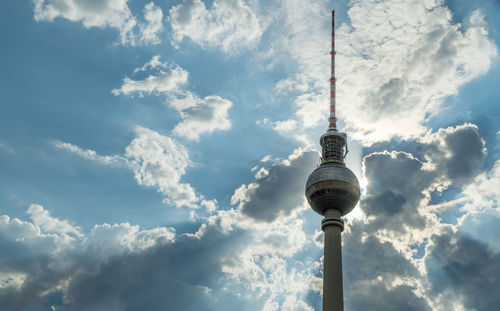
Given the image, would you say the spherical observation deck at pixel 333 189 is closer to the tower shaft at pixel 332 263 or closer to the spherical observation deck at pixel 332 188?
the spherical observation deck at pixel 332 188

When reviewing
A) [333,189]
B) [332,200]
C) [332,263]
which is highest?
[333,189]

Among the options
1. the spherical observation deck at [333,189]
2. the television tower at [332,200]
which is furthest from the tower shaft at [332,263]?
the spherical observation deck at [333,189]

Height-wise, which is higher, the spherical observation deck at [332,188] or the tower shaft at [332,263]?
the spherical observation deck at [332,188]

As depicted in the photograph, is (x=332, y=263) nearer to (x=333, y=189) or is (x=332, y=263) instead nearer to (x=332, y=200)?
(x=332, y=200)

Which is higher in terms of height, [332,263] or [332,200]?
[332,200]

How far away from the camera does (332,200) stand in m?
115

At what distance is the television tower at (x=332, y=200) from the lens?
104 meters

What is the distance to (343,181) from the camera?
115188 millimetres

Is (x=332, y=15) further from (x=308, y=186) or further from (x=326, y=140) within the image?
(x=308, y=186)

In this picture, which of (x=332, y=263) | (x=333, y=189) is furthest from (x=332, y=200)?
(x=332, y=263)

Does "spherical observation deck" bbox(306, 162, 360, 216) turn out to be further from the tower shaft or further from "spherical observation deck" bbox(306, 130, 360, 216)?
the tower shaft

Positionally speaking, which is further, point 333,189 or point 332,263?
point 333,189

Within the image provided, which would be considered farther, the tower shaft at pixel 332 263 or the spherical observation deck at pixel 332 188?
the spherical observation deck at pixel 332 188

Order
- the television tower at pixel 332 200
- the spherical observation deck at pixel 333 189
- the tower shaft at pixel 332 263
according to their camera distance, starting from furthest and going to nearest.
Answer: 1. the spherical observation deck at pixel 333 189
2. the television tower at pixel 332 200
3. the tower shaft at pixel 332 263
